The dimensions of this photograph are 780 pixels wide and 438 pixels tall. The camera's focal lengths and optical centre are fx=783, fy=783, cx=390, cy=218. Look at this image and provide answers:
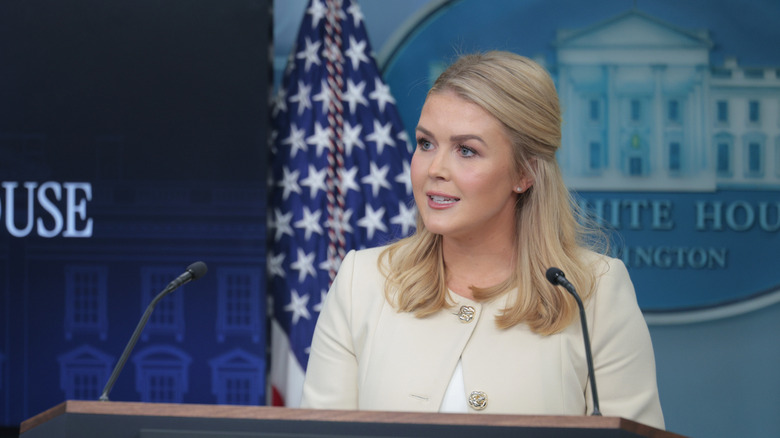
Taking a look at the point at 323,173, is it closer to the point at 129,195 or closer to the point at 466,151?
the point at 129,195

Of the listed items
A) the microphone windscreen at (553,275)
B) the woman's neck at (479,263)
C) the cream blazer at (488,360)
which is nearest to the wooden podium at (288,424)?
the microphone windscreen at (553,275)

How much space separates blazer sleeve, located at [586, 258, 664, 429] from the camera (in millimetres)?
1742

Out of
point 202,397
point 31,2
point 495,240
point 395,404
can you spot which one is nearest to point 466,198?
point 495,240

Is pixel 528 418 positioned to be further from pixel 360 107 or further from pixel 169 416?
pixel 360 107

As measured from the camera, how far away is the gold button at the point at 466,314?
1833 millimetres

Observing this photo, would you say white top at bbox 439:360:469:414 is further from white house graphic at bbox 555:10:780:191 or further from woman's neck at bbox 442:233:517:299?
white house graphic at bbox 555:10:780:191

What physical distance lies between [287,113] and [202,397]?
131 centimetres

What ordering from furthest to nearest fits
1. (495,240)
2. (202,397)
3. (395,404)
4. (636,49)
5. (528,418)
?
(636,49) → (202,397) → (495,240) → (395,404) → (528,418)

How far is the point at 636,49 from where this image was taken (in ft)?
11.9

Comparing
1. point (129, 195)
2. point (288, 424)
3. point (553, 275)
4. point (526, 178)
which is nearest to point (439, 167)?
point (526, 178)

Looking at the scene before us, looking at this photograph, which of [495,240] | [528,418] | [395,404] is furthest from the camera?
[495,240]

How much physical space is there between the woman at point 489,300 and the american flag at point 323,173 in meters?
1.50

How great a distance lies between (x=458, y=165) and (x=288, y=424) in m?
0.81

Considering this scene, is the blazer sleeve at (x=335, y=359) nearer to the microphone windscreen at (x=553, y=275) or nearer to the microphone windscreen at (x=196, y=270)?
the microphone windscreen at (x=196, y=270)
